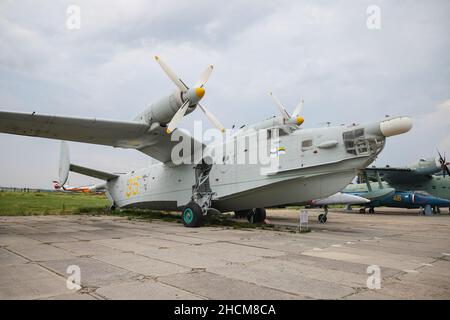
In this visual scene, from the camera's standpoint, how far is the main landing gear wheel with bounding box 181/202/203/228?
40.2 ft

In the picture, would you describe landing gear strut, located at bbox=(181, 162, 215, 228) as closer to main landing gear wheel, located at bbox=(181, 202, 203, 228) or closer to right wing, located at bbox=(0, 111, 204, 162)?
main landing gear wheel, located at bbox=(181, 202, 203, 228)

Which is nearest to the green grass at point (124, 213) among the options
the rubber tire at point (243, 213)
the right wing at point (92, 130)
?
the rubber tire at point (243, 213)

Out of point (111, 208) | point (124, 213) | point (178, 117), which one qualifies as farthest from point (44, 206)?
point (178, 117)

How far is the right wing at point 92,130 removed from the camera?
412 inches

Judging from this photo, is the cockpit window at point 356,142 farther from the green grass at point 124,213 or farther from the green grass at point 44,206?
the green grass at point 44,206

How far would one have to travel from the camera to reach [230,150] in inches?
516

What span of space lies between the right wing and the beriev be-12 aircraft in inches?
1.1

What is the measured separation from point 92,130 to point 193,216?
494 cm

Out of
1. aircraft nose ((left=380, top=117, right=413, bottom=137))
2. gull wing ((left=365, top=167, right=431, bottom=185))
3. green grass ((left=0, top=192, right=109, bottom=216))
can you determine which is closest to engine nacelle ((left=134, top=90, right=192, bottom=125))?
aircraft nose ((left=380, top=117, right=413, bottom=137))

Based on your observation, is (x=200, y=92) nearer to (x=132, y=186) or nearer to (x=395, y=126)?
(x=395, y=126)
